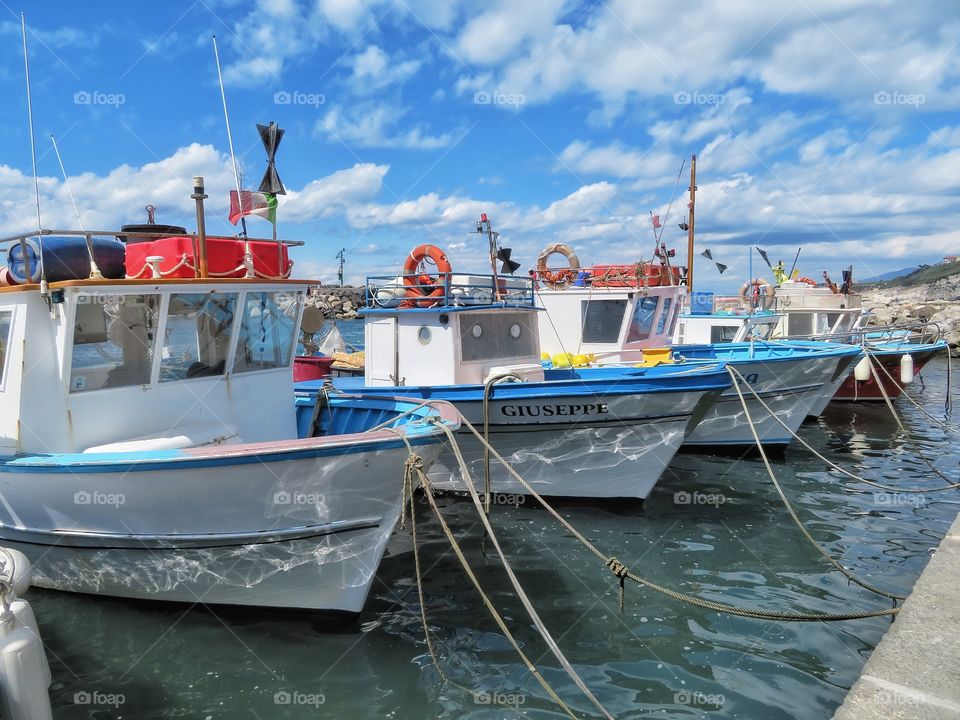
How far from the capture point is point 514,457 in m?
9.58

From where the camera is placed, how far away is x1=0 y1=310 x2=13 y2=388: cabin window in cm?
615

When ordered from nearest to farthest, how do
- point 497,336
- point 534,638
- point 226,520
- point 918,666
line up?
point 918,666, point 226,520, point 534,638, point 497,336

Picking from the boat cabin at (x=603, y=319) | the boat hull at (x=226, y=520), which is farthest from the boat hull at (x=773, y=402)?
the boat hull at (x=226, y=520)

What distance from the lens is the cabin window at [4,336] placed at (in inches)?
242

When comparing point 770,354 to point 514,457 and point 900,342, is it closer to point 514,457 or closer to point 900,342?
point 514,457

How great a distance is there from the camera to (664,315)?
14.0 meters

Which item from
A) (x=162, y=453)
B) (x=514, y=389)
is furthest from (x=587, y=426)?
(x=162, y=453)

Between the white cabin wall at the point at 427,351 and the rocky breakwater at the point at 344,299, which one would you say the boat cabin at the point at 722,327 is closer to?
the white cabin wall at the point at 427,351

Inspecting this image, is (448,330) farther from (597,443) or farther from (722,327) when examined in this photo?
(722,327)

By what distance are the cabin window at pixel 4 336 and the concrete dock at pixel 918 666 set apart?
6.84 metres

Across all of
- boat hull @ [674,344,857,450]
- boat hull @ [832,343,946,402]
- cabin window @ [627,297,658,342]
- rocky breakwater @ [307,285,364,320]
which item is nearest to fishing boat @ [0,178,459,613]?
cabin window @ [627,297,658,342]

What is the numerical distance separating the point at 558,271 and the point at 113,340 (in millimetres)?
9602

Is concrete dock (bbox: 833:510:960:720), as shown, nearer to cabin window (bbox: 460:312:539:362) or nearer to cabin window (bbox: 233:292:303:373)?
cabin window (bbox: 233:292:303:373)

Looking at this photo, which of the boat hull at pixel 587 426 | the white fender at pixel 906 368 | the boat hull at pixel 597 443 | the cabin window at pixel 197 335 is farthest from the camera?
the white fender at pixel 906 368
